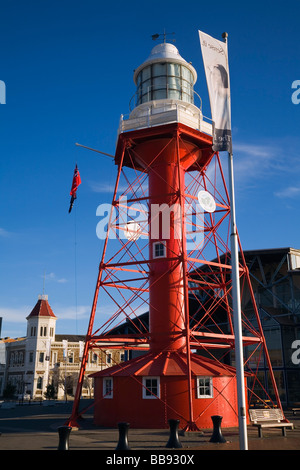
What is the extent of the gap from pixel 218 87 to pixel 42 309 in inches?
2643

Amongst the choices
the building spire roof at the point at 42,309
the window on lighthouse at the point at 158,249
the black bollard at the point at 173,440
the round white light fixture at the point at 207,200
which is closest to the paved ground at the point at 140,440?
the black bollard at the point at 173,440

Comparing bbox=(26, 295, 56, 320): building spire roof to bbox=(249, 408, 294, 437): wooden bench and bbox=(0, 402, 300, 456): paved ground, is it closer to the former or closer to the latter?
bbox=(0, 402, 300, 456): paved ground

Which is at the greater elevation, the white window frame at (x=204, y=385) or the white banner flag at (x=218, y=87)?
the white banner flag at (x=218, y=87)

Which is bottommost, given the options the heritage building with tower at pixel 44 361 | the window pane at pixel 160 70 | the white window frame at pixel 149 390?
the white window frame at pixel 149 390

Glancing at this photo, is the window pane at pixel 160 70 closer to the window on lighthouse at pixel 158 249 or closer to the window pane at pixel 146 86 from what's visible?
the window pane at pixel 146 86

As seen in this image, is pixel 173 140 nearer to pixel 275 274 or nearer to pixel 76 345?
pixel 275 274

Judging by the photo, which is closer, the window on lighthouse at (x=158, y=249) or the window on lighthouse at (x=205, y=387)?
the window on lighthouse at (x=205, y=387)

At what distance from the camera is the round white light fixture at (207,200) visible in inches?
968

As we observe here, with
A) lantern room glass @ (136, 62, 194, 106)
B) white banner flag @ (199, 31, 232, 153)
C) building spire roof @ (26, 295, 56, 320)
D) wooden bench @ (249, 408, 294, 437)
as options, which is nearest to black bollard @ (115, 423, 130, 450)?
wooden bench @ (249, 408, 294, 437)

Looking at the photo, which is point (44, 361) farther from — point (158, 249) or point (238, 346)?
point (238, 346)

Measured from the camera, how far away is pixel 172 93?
25312mm

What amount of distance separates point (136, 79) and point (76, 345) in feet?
188

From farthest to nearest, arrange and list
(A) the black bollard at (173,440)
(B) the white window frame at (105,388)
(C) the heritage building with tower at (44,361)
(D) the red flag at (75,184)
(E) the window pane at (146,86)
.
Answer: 1. (C) the heritage building with tower at (44,361)
2. (D) the red flag at (75,184)
3. (E) the window pane at (146,86)
4. (B) the white window frame at (105,388)
5. (A) the black bollard at (173,440)

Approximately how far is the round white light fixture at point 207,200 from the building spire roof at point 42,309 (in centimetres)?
5622
